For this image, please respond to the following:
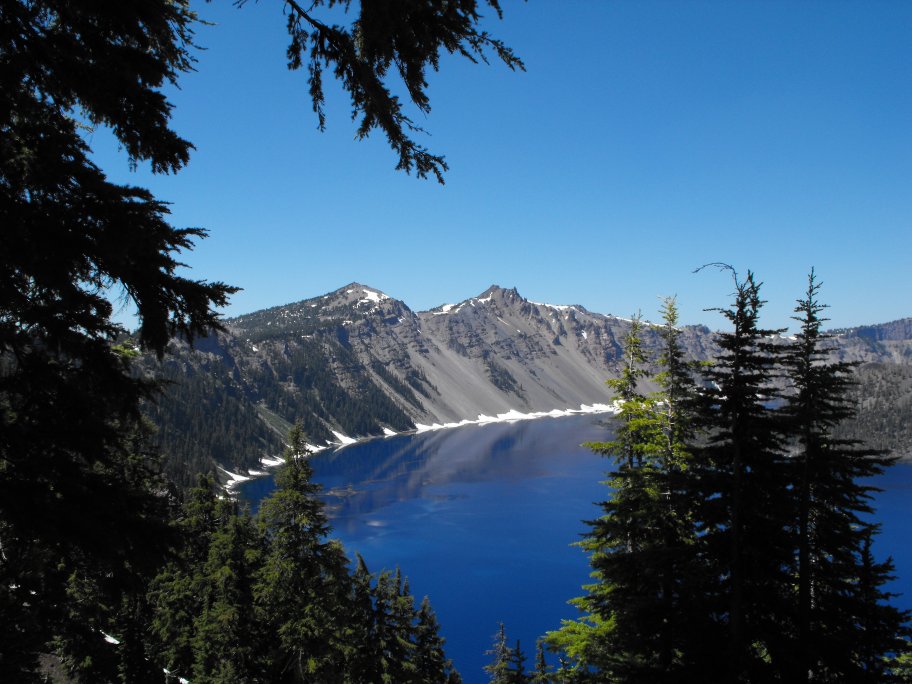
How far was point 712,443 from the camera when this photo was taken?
40.0ft

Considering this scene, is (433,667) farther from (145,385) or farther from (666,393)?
(145,385)

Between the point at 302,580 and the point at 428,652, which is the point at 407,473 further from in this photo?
the point at 302,580

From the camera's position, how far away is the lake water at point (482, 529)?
63406mm

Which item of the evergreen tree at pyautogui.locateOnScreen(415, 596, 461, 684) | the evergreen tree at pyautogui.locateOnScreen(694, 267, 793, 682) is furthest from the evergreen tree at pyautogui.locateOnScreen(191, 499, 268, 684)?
the evergreen tree at pyautogui.locateOnScreen(694, 267, 793, 682)

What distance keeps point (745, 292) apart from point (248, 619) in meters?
23.5

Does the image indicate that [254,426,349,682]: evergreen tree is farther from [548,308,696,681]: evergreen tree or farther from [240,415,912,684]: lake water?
[240,415,912,684]: lake water

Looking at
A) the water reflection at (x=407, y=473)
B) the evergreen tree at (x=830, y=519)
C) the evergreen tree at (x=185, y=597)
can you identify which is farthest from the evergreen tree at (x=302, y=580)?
the water reflection at (x=407, y=473)

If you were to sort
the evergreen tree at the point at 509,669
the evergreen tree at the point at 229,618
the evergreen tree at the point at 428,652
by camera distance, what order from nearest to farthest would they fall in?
the evergreen tree at the point at 229,618, the evergreen tree at the point at 509,669, the evergreen tree at the point at 428,652

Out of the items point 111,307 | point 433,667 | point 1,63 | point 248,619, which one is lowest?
point 433,667

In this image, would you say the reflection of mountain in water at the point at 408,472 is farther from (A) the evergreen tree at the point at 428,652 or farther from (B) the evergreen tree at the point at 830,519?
(B) the evergreen tree at the point at 830,519

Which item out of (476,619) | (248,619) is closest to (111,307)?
(248,619)

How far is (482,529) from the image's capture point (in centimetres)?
9819

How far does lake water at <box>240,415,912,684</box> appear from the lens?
63.4m

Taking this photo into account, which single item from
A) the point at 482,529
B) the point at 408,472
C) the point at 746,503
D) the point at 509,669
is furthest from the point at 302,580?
the point at 408,472
